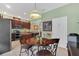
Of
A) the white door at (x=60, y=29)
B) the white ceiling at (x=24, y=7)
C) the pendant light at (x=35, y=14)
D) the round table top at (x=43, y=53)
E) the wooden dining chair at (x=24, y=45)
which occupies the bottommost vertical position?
the round table top at (x=43, y=53)

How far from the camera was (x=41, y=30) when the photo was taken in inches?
98.1

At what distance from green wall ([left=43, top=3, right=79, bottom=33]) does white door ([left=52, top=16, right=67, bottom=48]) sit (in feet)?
0.26

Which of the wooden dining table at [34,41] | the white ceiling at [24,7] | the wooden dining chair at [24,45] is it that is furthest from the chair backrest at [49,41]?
the white ceiling at [24,7]

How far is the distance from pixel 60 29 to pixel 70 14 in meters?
0.35

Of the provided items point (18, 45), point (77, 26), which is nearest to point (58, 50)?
point (77, 26)

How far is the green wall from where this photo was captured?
240 centimetres

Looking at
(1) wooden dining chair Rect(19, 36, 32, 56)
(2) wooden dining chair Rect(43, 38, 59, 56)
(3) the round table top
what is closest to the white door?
(2) wooden dining chair Rect(43, 38, 59, 56)

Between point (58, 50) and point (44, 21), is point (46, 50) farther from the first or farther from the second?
point (44, 21)

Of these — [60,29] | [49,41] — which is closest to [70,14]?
[60,29]

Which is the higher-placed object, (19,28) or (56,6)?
(56,6)

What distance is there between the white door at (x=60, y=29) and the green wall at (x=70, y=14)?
0.08 m

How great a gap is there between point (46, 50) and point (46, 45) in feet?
0.33

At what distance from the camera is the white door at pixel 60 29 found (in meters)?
2.46

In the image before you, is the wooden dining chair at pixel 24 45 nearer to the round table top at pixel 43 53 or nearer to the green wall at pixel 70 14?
the round table top at pixel 43 53
